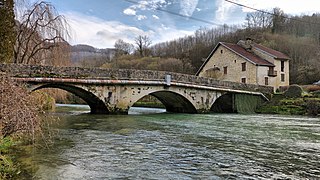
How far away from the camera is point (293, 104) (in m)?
23.7

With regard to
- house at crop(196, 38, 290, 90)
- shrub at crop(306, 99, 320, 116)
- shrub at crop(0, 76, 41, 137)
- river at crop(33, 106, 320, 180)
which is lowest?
river at crop(33, 106, 320, 180)

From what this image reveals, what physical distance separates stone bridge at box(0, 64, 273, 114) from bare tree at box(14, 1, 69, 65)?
8.01 ft

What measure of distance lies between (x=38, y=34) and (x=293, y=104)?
1965 centimetres

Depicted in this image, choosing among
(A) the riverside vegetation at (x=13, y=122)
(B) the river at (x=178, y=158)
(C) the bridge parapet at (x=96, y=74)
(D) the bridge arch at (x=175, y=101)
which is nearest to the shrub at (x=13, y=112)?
(A) the riverside vegetation at (x=13, y=122)

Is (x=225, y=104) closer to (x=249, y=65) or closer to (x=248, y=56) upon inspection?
(x=249, y=65)

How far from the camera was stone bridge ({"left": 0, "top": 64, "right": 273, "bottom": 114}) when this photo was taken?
15.1m

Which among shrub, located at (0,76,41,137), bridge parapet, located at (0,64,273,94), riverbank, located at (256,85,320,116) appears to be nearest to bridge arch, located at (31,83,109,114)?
bridge parapet, located at (0,64,273,94)

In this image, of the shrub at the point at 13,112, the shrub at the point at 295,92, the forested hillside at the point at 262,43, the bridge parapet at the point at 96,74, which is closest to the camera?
the shrub at the point at 13,112

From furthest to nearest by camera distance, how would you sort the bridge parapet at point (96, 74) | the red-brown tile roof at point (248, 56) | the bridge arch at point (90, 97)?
1. the red-brown tile roof at point (248, 56)
2. the bridge arch at point (90, 97)
3. the bridge parapet at point (96, 74)

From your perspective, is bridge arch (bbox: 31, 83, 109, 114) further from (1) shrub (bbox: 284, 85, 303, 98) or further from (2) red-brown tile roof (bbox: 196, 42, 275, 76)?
(2) red-brown tile roof (bbox: 196, 42, 275, 76)

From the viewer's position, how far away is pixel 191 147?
26.1 ft

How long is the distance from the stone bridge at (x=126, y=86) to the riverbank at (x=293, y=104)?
1163 mm

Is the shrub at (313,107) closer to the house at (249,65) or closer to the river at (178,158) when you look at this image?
the house at (249,65)

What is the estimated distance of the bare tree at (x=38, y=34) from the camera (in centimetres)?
1742
